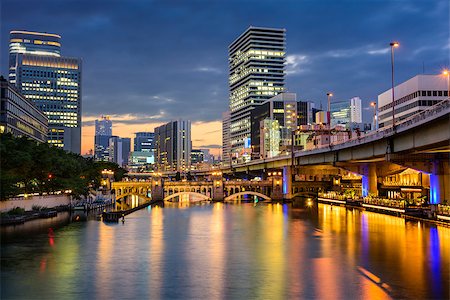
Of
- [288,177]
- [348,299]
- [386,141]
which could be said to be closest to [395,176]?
[288,177]

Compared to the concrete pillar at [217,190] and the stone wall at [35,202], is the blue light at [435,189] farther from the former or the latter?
the concrete pillar at [217,190]

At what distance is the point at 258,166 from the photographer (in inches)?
7057

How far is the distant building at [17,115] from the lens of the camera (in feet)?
429


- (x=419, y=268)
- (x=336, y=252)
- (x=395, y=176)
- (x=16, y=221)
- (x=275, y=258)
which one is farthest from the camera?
(x=395, y=176)

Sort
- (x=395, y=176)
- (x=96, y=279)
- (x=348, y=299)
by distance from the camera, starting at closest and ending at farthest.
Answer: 1. (x=348, y=299)
2. (x=96, y=279)
3. (x=395, y=176)

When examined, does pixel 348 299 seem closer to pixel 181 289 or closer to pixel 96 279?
pixel 181 289

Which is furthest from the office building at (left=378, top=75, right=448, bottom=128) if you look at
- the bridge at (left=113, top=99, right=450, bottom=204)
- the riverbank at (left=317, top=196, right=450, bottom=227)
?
the riverbank at (left=317, top=196, right=450, bottom=227)

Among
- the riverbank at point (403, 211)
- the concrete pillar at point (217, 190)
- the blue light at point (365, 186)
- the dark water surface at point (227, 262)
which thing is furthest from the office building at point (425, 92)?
the dark water surface at point (227, 262)

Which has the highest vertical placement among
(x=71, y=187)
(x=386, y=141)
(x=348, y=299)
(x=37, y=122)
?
(x=37, y=122)

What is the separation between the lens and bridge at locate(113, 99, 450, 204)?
63.9 meters

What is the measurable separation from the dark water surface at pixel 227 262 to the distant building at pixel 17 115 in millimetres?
66915

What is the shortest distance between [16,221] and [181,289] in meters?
49.3

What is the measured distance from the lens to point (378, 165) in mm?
122500

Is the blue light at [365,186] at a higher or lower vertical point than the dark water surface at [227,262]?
higher
